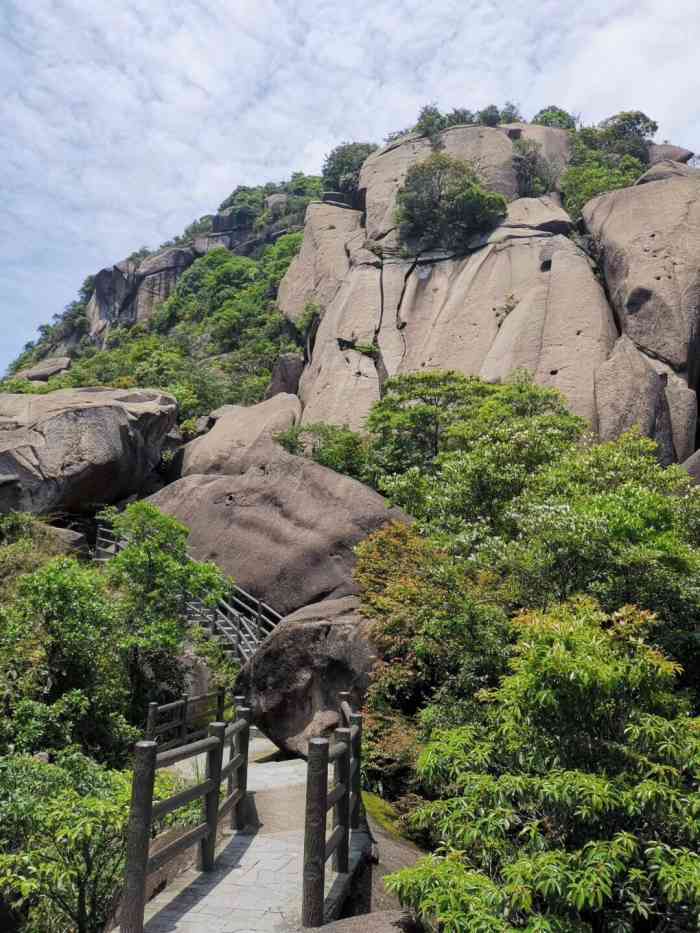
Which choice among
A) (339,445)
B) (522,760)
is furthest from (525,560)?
(339,445)

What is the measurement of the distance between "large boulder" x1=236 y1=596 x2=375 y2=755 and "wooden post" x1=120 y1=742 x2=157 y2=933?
6.44 metres

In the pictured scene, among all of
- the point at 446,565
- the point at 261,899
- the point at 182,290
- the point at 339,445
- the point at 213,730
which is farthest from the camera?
the point at 182,290

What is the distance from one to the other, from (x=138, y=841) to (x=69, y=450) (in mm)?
21465

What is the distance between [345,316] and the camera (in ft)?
109

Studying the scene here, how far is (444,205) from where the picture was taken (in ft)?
111

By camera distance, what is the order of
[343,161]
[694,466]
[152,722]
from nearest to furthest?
[152,722] < [694,466] < [343,161]

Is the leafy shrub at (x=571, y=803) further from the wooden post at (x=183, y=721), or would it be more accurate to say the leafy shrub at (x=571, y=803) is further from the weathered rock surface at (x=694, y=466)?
the weathered rock surface at (x=694, y=466)

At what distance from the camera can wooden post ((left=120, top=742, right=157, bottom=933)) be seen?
16.3 feet

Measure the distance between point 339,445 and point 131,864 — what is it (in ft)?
64.0

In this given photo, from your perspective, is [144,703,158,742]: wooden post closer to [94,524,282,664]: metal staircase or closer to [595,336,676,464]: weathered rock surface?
[94,524,282,664]: metal staircase

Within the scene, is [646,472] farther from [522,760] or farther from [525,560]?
[522,760]

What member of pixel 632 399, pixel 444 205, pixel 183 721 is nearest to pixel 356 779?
pixel 183 721

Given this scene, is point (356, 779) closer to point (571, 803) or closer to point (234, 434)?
point (571, 803)

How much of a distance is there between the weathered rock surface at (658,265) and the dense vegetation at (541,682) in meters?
9.19
